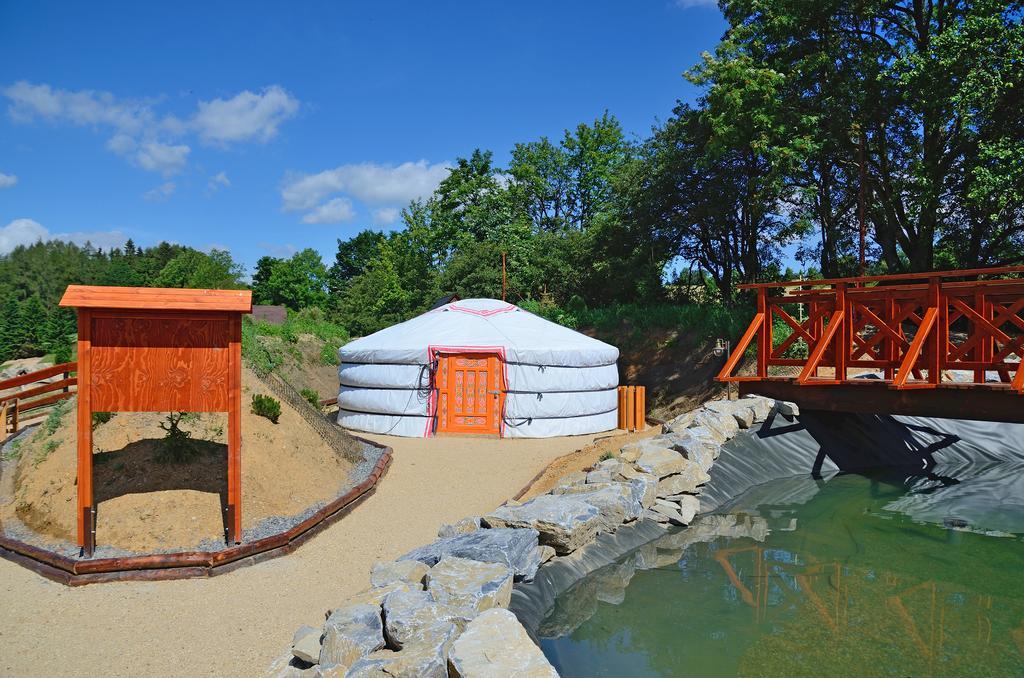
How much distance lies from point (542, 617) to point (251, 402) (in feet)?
15.6

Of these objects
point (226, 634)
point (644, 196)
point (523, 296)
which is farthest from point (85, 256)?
point (226, 634)

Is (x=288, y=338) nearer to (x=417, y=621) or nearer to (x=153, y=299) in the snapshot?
(x=153, y=299)

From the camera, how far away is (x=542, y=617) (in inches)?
159

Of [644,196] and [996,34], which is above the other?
[996,34]

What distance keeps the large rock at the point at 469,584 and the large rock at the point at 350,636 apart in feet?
1.26

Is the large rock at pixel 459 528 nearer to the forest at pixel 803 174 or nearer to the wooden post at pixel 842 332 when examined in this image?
the wooden post at pixel 842 332

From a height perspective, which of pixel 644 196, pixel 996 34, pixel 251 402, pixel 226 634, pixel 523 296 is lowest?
pixel 226 634

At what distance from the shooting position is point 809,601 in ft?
14.0

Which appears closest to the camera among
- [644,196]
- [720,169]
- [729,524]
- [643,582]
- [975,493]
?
[643,582]

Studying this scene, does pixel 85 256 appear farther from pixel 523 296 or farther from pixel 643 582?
pixel 643 582

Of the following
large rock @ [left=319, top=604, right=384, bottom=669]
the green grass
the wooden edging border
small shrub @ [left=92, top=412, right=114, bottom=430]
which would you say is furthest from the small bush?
the green grass

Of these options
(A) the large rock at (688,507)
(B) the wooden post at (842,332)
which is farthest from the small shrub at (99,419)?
(B) the wooden post at (842,332)

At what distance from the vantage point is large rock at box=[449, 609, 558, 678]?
269 centimetres

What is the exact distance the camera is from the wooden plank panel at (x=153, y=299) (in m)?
4.91
